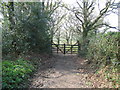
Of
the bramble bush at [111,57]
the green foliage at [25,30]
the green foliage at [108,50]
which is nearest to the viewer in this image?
the bramble bush at [111,57]

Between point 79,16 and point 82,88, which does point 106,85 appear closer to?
point 82,88

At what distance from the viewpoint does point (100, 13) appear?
40.4ft

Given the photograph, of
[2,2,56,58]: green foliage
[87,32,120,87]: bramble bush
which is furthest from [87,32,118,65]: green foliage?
[2,2,56,58]: green foliage

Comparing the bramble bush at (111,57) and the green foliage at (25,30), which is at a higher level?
the green foliage at (25,30)

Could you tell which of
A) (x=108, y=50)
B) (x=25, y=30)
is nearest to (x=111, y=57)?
(x=108, y=50)

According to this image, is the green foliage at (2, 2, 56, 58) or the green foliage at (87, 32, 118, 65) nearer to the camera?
the green foliage at (87, 32, 118, 65)

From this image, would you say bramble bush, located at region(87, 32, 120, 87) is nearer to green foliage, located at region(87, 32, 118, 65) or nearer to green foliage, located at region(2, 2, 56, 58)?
green foliage, located at region(87, 32, 118, 65)

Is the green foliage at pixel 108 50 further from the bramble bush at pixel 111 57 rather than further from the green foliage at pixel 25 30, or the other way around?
the green foliage at pixel 25 30

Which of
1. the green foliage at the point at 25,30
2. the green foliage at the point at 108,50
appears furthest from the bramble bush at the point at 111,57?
the green foliage at the point at 25,30

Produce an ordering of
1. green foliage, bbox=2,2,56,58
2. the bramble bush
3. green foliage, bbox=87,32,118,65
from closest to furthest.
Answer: the bramble bush, green foliage, bbox=87,32,118,65, green foliage, bbox=2,2,56,58

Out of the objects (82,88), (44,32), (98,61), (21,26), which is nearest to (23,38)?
(21,26)

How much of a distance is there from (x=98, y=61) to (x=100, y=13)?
719 centimetres

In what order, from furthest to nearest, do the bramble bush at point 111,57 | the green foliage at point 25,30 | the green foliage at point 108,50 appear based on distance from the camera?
the green foliage at point 25,30
the green foliage at point 108,50
the bramble bush at point 111,57

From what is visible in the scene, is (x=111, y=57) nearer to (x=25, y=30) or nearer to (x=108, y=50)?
(x=108, y=50)
